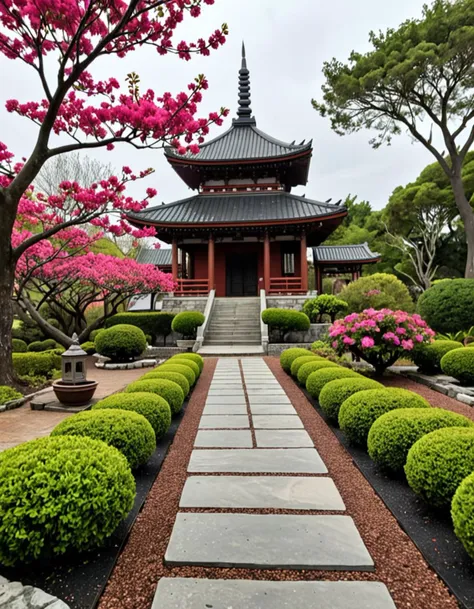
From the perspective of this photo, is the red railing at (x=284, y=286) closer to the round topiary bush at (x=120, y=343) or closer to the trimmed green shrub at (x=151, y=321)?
the trimmed green shrub at (x=151, y=321)

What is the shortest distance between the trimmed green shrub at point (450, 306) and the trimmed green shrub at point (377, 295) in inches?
64.8

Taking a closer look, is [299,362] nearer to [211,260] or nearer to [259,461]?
[259,461]

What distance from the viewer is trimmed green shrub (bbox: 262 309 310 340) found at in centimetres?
1195

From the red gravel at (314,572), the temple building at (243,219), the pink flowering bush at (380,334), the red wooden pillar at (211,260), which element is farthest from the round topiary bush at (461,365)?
the red wooden pillar at (211,260)

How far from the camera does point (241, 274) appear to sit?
1831cm

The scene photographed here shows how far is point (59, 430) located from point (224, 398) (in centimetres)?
311

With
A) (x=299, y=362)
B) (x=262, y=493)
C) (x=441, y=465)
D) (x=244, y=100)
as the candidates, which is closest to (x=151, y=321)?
(x=299, y=362)

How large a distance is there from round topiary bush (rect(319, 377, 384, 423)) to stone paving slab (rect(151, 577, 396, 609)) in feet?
8.14

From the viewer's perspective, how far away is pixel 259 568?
178 centimetres

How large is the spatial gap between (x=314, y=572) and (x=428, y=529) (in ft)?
2.87

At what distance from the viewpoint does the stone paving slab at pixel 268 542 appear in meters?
1.81

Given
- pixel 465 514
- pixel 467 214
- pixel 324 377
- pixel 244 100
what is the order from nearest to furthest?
pixel 465 514
pixel 324 377
pixel 467 214
pixel 244 100

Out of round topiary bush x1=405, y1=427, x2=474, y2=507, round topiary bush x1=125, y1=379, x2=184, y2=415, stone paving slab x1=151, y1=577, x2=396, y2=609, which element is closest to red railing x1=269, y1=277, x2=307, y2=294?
round topiary bush x1=125, y1=379, x2=184, y2=415

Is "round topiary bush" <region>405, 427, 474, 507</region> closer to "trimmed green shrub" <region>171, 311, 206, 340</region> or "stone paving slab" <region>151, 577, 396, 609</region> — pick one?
"stone paving slab" <region>151, 577, 396, 609</region>
